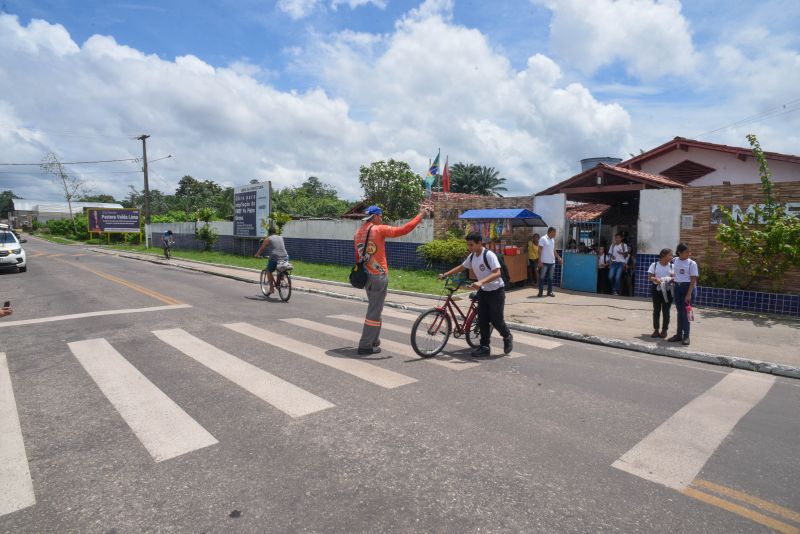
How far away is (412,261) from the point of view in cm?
1738

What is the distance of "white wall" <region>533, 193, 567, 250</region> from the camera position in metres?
13.5

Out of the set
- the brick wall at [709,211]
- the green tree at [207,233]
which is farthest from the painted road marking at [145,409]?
the green tree at [207,233]

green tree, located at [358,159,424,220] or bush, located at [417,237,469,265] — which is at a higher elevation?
green tree, located at [358,159,424,220]

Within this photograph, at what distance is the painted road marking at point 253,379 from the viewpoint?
4484mm

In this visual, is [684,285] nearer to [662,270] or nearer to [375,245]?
[662,270]

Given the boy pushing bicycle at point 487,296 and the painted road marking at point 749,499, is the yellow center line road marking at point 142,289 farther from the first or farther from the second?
the painted road marking at point 749,499

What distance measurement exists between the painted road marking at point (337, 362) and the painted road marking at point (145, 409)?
1873 mm

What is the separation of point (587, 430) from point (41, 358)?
6680mm

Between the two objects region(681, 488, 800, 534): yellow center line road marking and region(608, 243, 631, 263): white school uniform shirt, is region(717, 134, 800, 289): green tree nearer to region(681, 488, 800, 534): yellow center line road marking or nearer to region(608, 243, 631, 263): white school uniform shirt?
region(608, 243, 631, 263): white school uniform shirt

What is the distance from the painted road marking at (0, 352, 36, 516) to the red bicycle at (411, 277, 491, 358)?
4.18 metres

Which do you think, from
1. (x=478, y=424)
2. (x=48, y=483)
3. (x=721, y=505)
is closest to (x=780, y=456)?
(x=721, y=505)

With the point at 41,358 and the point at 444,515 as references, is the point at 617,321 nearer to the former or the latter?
the point at 444,515

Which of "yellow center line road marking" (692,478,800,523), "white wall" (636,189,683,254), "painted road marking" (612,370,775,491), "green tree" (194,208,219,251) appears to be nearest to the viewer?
"yellow center line road marking" (692,478,800,523)

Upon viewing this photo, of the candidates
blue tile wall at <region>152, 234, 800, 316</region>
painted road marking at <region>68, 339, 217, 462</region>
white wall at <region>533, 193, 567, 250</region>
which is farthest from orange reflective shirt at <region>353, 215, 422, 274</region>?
white wall at <region>533, 193, 567, 250</region>
